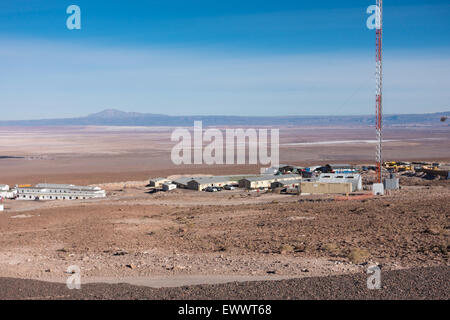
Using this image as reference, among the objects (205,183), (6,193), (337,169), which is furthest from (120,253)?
(337,169)

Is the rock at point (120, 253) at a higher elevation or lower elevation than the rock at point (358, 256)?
lower

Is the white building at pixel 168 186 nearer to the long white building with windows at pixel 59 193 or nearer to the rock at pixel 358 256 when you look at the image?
the long white building with windows at pixel 59 193

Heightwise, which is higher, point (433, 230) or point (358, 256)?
point (433, 230)

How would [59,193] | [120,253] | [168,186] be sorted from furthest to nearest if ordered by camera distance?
[168,186], [59,193], [120,253]

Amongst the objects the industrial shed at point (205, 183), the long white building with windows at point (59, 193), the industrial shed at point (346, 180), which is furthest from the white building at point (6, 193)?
the industrial shed at point (346, 180)

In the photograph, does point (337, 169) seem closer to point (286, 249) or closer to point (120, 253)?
point (286, 249)

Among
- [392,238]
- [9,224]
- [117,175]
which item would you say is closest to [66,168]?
[117,175]

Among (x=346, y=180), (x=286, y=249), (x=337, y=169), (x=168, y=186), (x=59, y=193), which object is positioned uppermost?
(x=337, y=169)

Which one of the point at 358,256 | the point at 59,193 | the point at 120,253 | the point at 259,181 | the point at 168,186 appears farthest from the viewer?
the point at 259,181

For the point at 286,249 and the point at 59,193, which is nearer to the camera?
the point at 286,249

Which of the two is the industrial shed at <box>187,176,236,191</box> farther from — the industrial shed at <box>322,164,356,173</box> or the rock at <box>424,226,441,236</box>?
the rock at <box>424,226,441,236</box>
